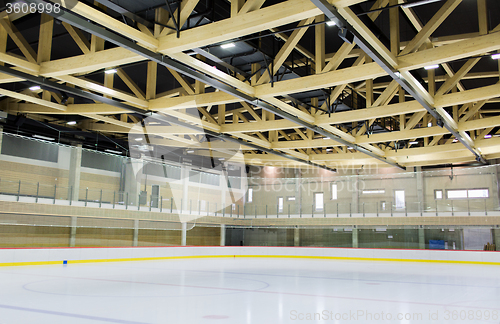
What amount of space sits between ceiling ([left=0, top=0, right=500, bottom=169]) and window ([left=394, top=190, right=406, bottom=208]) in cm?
307

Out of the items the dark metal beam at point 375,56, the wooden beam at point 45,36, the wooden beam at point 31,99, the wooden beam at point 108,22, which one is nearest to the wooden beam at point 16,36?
the wooden beam at point 45,36

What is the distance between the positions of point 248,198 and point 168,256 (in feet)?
29.2

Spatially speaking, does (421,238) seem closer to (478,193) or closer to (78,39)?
(478,193)

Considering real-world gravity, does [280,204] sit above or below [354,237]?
above

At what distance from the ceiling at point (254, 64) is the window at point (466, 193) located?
2096 mm

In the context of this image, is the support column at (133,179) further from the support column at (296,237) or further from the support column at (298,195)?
the support column at (296,237)

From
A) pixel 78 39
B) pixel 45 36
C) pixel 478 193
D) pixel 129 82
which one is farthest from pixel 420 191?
pixel 45 36

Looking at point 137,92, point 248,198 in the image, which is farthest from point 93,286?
point 248,198

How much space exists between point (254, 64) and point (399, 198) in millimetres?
15501

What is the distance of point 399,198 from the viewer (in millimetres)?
24969

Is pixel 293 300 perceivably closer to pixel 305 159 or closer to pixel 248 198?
pixel 305 159

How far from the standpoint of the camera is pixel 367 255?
2345 centimetres

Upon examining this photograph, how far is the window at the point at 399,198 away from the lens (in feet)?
81.3

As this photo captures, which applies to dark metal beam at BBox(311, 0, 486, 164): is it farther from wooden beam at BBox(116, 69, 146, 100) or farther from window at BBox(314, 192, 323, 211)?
window at BBox(314, 192, 323, 211)
